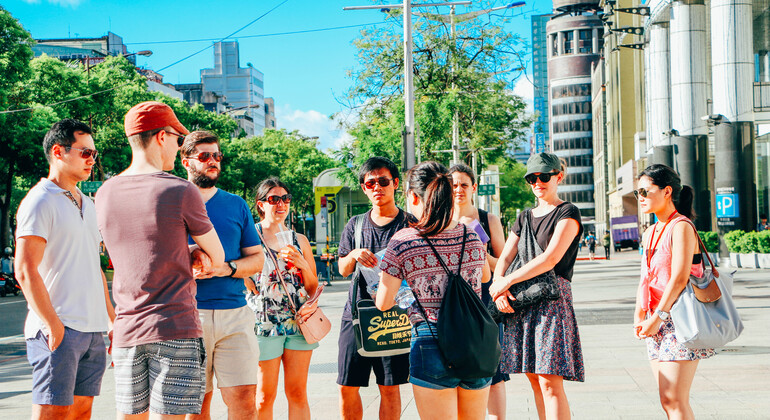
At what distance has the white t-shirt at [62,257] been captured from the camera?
13.1ft

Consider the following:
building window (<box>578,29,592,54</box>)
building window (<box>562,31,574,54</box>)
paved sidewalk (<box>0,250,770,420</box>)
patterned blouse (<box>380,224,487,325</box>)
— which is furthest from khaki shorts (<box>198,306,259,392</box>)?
building window (<box>562,31,574,54</box>)

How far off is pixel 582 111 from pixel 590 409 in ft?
451

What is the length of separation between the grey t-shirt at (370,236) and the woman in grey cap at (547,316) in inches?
26.3

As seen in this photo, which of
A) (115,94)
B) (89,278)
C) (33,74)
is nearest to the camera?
(89,278)

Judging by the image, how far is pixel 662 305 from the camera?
177 inches

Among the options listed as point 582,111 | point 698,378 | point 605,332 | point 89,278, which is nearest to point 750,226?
point 605,332

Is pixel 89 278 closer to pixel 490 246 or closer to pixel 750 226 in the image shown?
pixel 490 246

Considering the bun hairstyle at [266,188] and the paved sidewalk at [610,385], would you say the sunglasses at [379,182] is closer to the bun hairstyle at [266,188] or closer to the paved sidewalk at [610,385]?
the bun hairstyle at [266,188]

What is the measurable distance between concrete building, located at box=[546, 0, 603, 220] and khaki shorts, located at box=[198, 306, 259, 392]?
445 ft

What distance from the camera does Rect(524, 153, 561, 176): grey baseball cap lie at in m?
4.97

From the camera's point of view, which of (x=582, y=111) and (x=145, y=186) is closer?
(x=145, y=186)

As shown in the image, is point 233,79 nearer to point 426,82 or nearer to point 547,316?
point 426,82

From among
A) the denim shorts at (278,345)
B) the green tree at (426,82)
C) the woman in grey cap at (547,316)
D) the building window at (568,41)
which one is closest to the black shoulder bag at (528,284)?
the woman in grey cap at (547,316)

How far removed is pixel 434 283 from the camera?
380 centimetres
